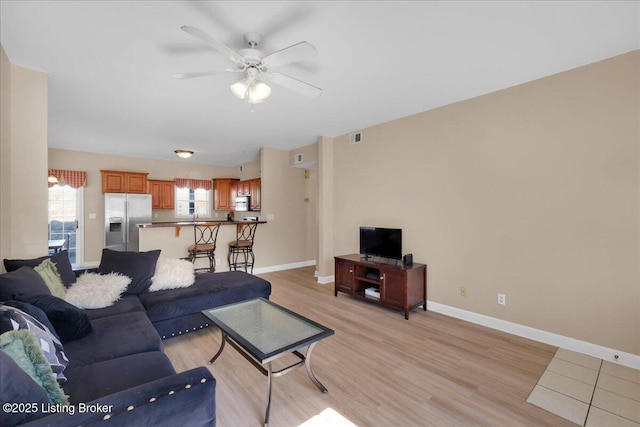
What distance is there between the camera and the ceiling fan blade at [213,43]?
1.65m

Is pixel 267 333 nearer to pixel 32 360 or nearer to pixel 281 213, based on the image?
pixel 32 360

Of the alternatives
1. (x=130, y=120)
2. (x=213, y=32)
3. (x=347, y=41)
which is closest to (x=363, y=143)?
(x=347, y=41)

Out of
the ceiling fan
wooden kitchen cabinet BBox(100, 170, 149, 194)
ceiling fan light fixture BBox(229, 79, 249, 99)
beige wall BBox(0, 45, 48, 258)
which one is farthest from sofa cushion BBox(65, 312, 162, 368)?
wooden kitchen cabinet BBox(100, 170, 149, 194)

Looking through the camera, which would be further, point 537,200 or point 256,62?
point 537,200

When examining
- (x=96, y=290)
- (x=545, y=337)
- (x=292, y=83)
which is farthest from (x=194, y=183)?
(x=545, y=337)

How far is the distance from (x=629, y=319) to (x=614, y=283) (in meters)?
0.30

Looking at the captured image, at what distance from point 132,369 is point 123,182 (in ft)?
21.3

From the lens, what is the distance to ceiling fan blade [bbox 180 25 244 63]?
1.65 m

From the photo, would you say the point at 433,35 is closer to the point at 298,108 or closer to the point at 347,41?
the point at 347,41

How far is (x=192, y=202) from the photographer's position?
311 inches

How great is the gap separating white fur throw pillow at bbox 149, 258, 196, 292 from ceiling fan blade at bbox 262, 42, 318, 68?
233 cm

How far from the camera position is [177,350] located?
2598 mm

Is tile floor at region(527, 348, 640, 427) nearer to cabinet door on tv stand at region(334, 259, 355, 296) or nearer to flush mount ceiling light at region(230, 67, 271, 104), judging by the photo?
cabinet door on tv stand at region(334, 259, 355, 296)

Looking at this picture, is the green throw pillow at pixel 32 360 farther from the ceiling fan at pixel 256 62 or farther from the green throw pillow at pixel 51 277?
the ceiling fan at pixel 256 62
